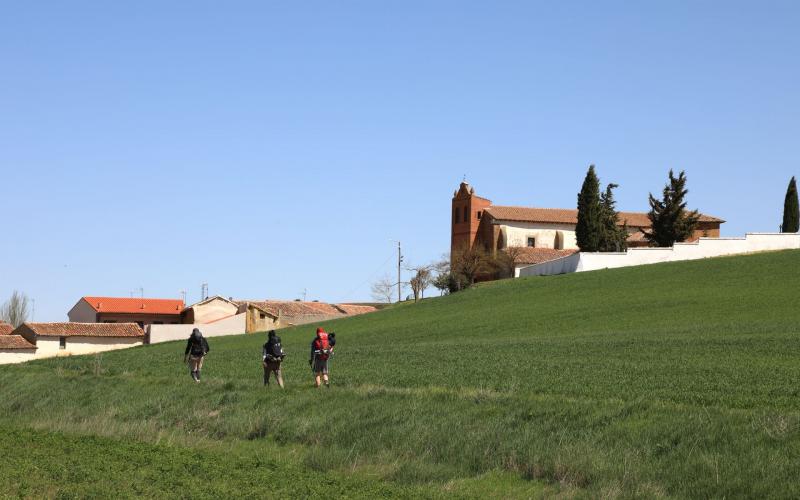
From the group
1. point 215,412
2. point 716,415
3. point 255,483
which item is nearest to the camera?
point 255,483

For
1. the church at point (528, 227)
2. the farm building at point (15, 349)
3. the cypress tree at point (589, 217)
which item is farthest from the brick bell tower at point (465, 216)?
the farm building at point (15, 349)

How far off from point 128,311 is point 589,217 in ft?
169

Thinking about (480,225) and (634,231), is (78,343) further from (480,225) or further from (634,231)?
(634,231)

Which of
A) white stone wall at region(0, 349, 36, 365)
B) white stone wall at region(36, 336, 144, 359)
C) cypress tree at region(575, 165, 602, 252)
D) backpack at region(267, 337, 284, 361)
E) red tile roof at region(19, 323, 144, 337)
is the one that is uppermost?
cypress tree at region(575, 165, 602, 252)

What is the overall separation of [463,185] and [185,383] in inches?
3015

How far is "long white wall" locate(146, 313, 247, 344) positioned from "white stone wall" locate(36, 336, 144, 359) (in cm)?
297

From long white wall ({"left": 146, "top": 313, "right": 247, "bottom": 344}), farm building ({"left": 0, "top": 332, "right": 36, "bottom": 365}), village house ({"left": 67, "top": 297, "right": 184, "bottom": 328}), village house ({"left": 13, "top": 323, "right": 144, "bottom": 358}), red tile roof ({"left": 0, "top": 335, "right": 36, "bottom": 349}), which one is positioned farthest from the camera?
village house ({"left": 67, "top": 297, "right": 184, "bottom": 328})

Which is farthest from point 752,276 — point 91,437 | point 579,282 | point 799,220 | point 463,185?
point 463,185

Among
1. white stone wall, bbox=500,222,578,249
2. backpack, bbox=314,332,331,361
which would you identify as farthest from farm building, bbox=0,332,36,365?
backpack, bbox=314,332,331,361

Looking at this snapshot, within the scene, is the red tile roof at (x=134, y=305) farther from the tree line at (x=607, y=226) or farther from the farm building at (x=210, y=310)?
the tree line at (x=607, y=226)

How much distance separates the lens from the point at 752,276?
2131 inches

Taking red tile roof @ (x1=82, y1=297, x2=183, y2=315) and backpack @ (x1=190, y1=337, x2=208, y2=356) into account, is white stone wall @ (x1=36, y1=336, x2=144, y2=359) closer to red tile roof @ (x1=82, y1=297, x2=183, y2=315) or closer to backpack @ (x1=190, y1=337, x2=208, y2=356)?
red tile roof @ (x1=82, y1=297, x2=183, y2=315)

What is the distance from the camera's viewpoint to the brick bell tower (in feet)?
332

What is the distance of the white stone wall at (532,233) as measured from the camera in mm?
96562
